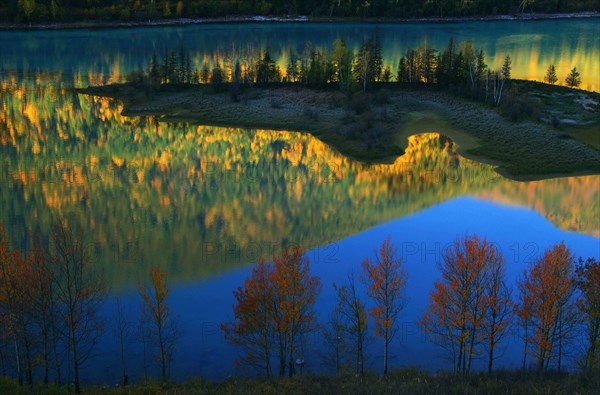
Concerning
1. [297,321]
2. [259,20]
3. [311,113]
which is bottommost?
[297,321]

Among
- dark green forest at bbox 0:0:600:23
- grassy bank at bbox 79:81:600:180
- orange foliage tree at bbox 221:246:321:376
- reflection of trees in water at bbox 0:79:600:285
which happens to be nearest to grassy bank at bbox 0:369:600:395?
orange foliage tree at bbox 221:246:321:376

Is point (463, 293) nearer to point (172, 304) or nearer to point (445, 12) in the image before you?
point (172, 304)

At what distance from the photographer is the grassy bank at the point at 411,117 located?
167 feet

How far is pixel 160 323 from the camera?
23.7 m

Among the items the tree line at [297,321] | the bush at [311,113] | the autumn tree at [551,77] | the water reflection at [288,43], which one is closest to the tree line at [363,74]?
the autumn tree at [551,77]

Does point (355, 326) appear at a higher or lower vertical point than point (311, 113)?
lower

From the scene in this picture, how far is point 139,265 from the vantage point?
32.8 m

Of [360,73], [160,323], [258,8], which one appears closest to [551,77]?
[360,73]

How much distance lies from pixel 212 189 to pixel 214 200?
211 cm

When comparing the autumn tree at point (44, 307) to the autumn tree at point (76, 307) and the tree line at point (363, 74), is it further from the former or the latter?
the tree line at point (363, 74)

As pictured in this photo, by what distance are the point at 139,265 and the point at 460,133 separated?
112 ft

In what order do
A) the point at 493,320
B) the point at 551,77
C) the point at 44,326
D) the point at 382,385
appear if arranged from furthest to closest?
the point at 551,77 < the point at 493,320 < the point at 44,326 < the point at 382,385

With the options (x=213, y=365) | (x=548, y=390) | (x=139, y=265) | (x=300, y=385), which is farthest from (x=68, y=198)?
(x=548, y=390)

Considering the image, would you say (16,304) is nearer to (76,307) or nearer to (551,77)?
(76,307)
